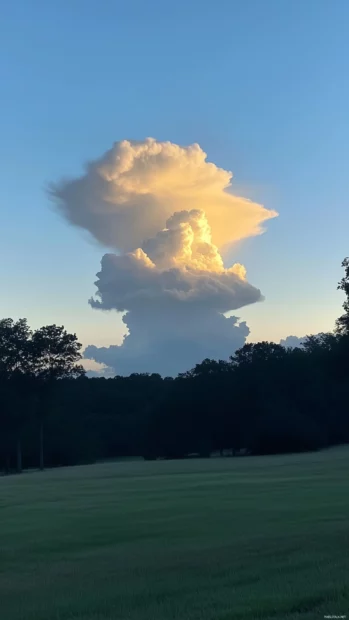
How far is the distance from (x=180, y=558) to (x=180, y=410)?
85.9m

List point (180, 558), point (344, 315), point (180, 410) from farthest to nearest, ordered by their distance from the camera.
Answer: point (180, 410) → point (344, 315) → point (180, 558)

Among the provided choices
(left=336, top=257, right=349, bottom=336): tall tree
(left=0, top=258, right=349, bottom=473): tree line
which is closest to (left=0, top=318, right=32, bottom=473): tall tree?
(left=0, top=258, right=349, bottom=473): tree line

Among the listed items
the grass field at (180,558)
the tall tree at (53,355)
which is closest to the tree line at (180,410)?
the tall tree at (53,355)

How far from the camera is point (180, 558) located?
44.7ft

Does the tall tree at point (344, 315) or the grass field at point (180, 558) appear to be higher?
the tall tree at point (344, 315)

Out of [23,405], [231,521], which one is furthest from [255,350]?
[231,521]

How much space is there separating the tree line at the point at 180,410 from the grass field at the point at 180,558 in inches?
2099

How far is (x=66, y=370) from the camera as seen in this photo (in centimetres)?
8256

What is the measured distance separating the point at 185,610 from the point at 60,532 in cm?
1030

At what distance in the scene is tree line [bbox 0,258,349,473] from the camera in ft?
272

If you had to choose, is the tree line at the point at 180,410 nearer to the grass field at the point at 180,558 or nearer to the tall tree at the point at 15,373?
the tall tree at the point at 15,373

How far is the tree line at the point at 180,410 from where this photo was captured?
82938 millimetres

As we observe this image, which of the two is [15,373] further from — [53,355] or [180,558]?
[180,558]

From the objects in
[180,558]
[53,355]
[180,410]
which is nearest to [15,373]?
[53,355]
